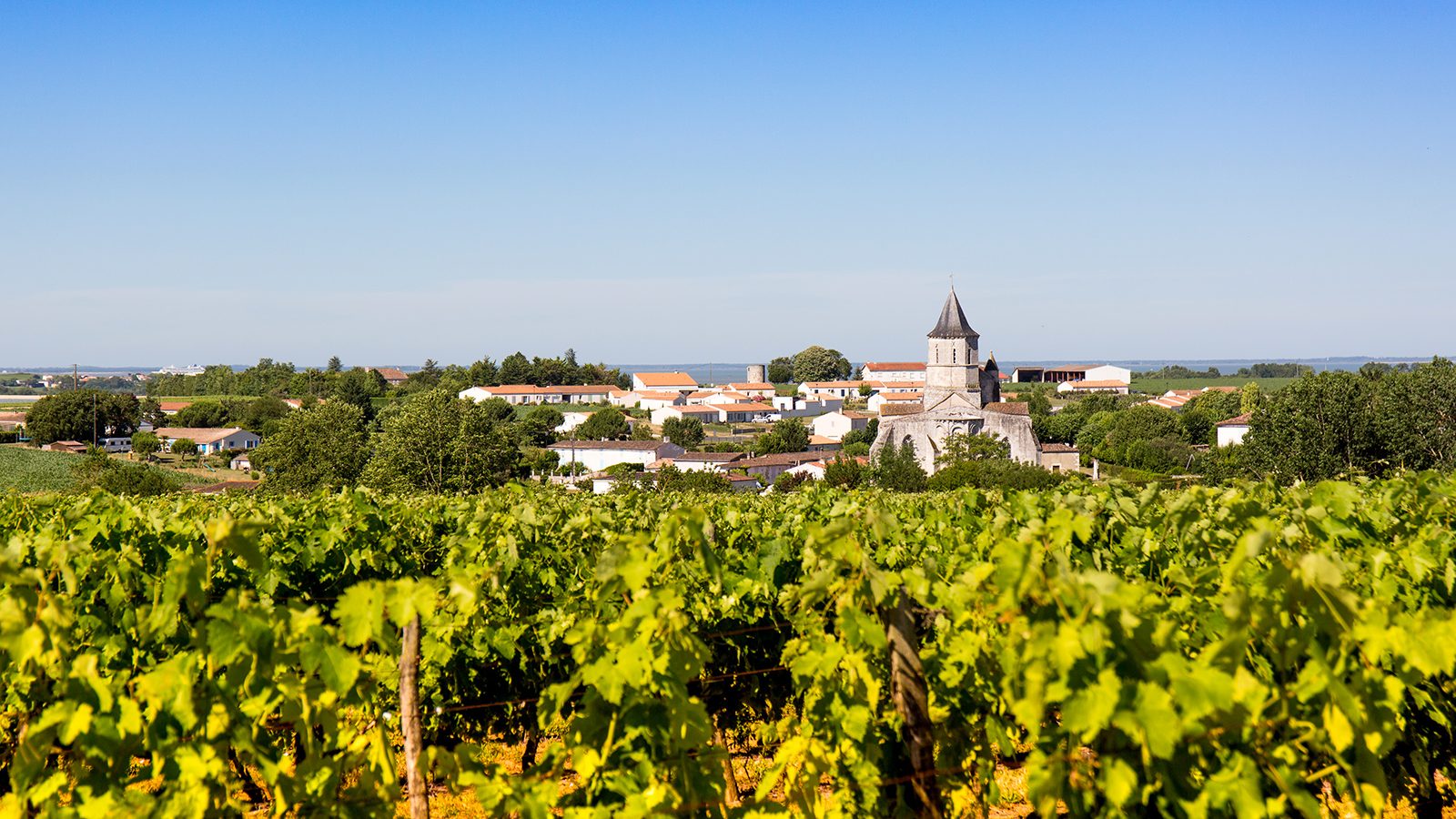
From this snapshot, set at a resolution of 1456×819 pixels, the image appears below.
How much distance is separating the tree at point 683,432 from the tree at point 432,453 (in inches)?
1669

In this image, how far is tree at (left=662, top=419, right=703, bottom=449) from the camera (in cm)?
7862

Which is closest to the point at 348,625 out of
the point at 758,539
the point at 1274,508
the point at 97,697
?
the point at 97,697

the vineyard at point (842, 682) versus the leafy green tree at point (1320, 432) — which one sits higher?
the vineyard at point (842, 682)

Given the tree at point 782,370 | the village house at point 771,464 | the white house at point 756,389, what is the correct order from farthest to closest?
1. the tree at point 782,370
2. the white house at point 756,389
3. the village house at point 771,464

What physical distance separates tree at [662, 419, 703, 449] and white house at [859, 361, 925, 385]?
5521 cm

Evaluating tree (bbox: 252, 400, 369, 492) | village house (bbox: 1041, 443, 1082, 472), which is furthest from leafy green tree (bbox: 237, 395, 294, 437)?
village house (bbox: 1041, 443, 1082, 472)

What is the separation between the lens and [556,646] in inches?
218

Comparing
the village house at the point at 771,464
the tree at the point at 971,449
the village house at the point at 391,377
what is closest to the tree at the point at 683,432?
the village house at the point at 771,464

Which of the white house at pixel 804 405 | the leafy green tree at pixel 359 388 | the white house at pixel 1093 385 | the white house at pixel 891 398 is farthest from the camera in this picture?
the white house at pixel 1093 385

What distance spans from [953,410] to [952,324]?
605cm

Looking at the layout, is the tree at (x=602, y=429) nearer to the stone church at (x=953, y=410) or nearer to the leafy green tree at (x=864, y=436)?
the leafy green tree at (x=864, y=436)

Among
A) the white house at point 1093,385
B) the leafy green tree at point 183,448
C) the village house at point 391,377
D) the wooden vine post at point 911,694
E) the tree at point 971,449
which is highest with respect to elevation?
the wooden vine post at point 911,694

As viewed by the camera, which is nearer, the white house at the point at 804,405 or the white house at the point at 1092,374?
the white house at the point at 804,405

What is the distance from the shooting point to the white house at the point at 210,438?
72.6 metres
